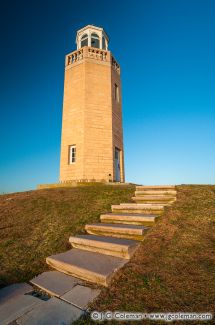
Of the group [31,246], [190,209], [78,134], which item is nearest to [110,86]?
[78,134]

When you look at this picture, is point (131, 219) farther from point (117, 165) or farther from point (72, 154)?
point (117, 165)

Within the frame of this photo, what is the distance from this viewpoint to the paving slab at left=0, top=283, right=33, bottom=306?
9.56 ft

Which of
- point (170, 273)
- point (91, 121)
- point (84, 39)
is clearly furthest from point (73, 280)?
point (84, 39)

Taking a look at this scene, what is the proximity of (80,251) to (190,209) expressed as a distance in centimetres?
319

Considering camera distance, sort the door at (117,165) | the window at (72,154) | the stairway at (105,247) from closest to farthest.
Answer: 1. the stairway at (105,247)
2. the window at (72,154)
3. the door at (117,165)

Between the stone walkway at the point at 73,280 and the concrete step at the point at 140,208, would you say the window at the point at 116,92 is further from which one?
the stone walkway at the point at 73,280

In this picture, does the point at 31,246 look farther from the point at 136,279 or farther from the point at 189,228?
the point at 189,228

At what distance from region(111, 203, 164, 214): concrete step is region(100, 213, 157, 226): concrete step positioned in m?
0.39

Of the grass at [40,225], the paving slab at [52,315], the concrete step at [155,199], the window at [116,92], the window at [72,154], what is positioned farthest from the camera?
the window at [116,92]

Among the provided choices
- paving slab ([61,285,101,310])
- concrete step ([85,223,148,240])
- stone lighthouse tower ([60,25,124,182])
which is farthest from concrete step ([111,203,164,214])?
stone lighthouse tower ([60,25,124,182])

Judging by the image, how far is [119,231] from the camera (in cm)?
456

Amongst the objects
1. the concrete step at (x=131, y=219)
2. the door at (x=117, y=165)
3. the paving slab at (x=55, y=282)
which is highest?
the door at (x=117, y=165)

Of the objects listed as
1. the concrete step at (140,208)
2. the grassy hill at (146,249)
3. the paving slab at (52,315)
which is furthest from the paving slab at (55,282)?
the concrete step at (140,208)

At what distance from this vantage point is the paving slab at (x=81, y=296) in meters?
2.63
